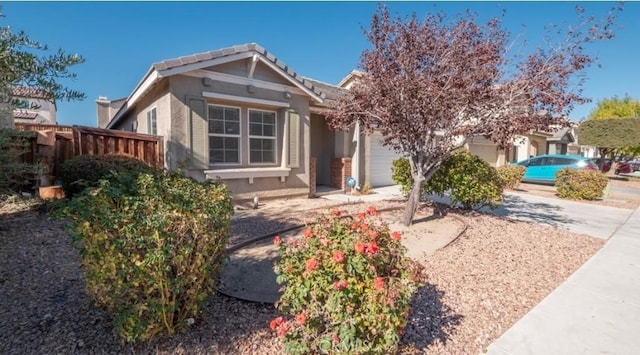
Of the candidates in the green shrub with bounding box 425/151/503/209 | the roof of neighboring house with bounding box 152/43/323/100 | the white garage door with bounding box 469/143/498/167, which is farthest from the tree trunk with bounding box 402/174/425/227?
the white garage door with bounding box 469/143/498/167

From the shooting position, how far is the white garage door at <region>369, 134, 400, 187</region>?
43.5ft

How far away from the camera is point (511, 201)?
11125 mm

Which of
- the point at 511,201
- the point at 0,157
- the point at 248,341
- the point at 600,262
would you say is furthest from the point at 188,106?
the point at 511,201

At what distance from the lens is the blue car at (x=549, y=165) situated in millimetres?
15906

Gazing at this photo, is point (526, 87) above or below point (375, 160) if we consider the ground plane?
above

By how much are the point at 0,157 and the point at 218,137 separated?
4.53 m

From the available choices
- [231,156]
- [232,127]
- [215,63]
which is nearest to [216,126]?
[232,127]

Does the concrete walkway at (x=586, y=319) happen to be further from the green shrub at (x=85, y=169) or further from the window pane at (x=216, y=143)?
the window pane at (x=216, y=143)

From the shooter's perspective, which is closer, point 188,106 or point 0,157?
point 0,157

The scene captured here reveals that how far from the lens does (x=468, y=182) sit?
762 cm

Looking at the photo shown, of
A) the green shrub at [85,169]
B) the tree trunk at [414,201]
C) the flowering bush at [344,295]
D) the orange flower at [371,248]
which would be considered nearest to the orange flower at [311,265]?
the flowering bush at [344,295]

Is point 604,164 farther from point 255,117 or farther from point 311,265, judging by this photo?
point 311,265

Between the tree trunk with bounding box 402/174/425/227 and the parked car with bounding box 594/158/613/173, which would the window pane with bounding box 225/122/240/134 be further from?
the parked car with bounding box 594/158/613/173

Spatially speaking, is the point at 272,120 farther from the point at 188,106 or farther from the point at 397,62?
the point at 397,62
